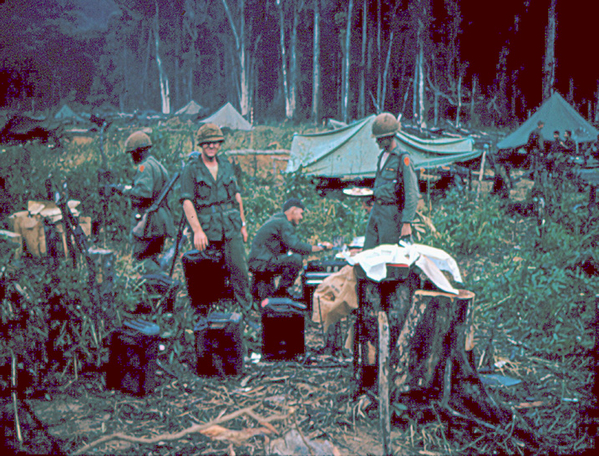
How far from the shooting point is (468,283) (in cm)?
602

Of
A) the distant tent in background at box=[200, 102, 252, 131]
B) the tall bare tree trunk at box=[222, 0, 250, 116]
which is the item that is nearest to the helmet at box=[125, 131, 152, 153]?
the distant tent in background at box=[200, 102, 252, 131]

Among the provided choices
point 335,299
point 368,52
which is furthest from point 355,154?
point 368,52

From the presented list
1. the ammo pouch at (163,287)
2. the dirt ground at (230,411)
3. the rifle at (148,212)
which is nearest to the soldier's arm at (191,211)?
the ammo pouch at (163,287)

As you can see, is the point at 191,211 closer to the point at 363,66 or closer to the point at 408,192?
the point at 408,192

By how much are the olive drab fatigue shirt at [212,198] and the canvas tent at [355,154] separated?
5767mm

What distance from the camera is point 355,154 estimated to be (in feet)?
37.4

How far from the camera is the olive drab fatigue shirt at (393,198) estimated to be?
4.78 meters

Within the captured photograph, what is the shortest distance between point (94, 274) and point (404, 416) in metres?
2.76

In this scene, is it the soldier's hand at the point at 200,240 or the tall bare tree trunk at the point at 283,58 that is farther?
the tall bare tree trunk at the point at 283,58

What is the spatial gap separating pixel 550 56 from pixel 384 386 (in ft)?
69.7

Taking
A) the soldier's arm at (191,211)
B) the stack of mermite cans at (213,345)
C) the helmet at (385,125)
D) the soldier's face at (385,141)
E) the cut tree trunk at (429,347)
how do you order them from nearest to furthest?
the cut tree trunk at (429,347), the stack of mermite cans at (213,345), the helmet at (385,125), the soldier's face at (385,141), the soldier's arm at (191,211)

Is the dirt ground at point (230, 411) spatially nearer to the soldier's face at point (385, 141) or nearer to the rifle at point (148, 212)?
the rifle at point (148, 212)

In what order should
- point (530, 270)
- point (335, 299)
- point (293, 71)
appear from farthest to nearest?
point (293, 71) → point (530, 270) → point (335, 299)

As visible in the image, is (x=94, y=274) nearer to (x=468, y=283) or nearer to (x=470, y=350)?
(x=470, y=350)
